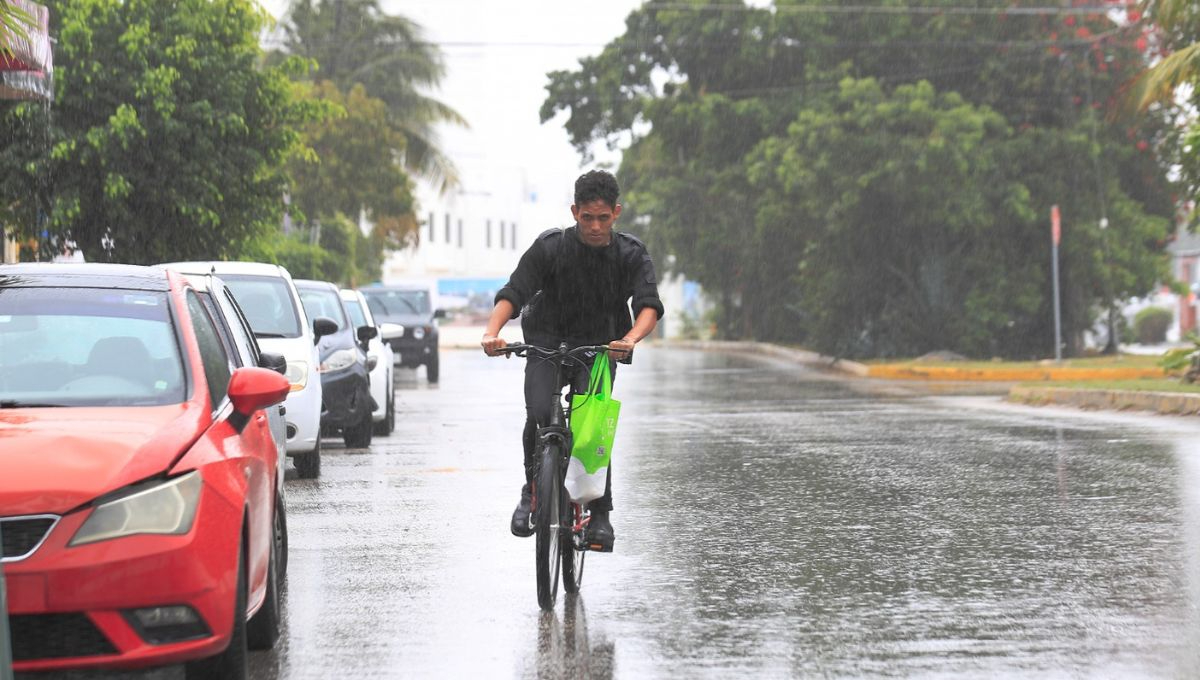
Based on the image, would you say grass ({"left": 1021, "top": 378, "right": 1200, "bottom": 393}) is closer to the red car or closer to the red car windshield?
the red car

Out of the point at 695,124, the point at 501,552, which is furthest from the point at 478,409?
the point at 695,124

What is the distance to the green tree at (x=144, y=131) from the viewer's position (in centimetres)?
2050

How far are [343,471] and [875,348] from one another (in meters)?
23.3

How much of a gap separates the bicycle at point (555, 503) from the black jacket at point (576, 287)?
23 cm

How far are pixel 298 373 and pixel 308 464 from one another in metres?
0.72

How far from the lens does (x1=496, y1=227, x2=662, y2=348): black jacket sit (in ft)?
25.7

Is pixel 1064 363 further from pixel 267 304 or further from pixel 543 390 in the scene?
pixel 543 390

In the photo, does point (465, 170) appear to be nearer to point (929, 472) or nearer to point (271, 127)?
point (271, 127)

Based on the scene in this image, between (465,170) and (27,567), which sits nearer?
(27,567)

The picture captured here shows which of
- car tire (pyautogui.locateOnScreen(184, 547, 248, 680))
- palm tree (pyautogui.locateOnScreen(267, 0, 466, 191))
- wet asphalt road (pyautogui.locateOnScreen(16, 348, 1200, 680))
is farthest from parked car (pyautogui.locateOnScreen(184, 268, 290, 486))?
palm tree (pyautogui.locateOnScreen(267, 0, 466, 191))

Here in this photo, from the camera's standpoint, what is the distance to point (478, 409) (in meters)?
22.7

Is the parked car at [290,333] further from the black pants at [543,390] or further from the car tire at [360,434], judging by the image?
the black pants at [543,390]

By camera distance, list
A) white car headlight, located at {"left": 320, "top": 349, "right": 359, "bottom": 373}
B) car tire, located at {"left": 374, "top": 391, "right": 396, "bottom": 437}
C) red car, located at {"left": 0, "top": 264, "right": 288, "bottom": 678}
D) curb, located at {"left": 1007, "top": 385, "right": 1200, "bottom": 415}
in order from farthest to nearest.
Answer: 1. curb, located at {"left": 1007, "top": 385, "right": 1200, "bottom": 415}
2. car tire, located at {"left": 374, "top": 391, "right": 396, "bottom": 437}
3. white car headlight, located at {"left": 320, "top": 349, "right": 359, "bottom": 373}
4. red car, located at {"left": 0, "top": 264, "right": 288, "bottom": 678}

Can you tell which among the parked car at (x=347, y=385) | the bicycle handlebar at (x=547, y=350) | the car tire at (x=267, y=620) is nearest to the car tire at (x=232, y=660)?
the car tire at (x=267, y=620)
